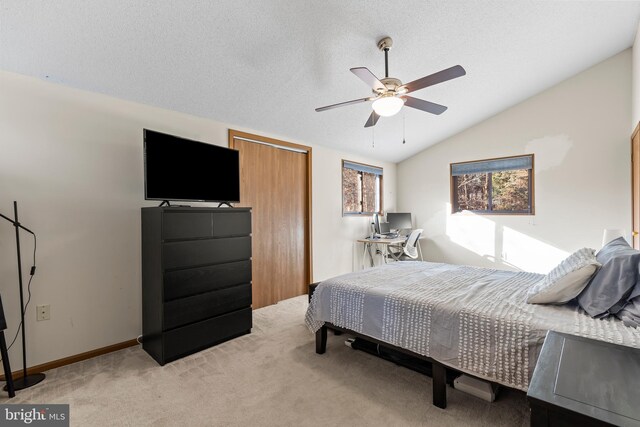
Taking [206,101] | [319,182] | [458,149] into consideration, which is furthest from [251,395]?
[458,149]

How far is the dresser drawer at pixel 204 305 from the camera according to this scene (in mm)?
2232

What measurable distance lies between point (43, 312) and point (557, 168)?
19.1 ft

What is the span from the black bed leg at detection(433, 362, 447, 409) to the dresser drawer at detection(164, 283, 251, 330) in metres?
1.74

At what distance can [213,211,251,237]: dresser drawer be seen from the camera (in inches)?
100

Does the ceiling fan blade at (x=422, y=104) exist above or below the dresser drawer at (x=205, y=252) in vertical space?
above

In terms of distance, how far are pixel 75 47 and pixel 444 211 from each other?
5.08 m

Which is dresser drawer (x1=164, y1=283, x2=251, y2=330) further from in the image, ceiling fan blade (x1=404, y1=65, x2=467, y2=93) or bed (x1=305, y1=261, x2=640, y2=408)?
ceiling fan blade (x1=404, y1=65, x2=467, y2=93)

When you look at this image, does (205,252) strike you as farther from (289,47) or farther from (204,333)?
(289,47)

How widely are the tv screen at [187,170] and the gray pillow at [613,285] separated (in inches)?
108

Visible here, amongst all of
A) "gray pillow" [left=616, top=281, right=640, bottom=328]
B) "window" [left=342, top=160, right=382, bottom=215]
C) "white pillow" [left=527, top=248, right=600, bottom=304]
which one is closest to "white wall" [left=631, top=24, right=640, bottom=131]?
"white pillow" [left=527, top=248, right=600, bottom=304]

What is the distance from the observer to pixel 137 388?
1.89 m

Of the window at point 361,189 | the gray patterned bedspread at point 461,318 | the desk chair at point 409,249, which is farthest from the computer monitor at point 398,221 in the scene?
the gray patterned bedspread at point 461,318

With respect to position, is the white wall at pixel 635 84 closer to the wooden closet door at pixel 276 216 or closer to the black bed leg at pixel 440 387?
the black bed leg at pixel 440 387
